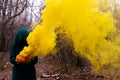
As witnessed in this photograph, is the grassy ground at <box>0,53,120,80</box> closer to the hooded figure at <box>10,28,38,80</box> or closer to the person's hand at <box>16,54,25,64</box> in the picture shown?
the hooded figure at <box>10,28,38,80</box>

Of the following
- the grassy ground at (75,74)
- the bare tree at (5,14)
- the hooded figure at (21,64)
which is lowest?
the grassy ground at (75,74)

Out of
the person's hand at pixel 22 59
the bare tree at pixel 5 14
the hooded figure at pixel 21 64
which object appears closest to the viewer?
the person's hand at pixel 22 59

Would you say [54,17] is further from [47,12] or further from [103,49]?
[103,49]

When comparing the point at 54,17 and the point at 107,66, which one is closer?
the point at 54,17

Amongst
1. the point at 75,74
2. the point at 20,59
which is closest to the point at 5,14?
the point at 75,74

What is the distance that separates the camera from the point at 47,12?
4020mm

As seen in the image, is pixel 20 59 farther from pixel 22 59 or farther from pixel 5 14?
pixel 5 14

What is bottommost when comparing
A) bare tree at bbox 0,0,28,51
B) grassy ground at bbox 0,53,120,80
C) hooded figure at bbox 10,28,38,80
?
grassy ground at bbox 0,53,120,80

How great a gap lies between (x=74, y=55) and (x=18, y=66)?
8.43 meters

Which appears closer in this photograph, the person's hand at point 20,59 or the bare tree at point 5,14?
the person's hand at point 20,59

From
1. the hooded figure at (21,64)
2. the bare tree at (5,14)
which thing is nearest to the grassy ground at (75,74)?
the bare tree at (5,14)

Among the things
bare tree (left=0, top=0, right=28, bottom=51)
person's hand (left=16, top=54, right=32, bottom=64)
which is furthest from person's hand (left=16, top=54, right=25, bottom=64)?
bare tree (left=0, top=0, right=28, bottom=51)

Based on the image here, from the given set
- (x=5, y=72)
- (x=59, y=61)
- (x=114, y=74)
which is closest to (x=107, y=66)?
(x=114, y=74)

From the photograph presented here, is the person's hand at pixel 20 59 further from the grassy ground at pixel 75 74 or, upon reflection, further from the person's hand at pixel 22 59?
the grassy ground at pixel 75 74
